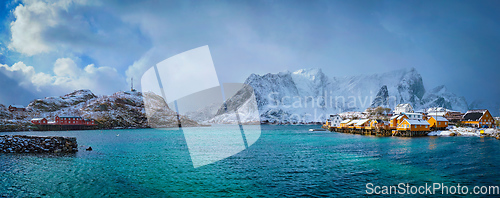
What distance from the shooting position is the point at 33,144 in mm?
31172

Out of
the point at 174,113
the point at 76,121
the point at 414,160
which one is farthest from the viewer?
the point at 174,113

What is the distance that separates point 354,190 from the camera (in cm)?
1644

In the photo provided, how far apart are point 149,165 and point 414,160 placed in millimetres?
29363

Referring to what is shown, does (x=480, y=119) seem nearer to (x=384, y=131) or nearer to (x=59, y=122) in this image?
(x=384, y=131)

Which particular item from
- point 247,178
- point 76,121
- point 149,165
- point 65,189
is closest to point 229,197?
point 247,178

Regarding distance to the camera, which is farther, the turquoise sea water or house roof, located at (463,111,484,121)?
house roof, located at (463,111,484,121)

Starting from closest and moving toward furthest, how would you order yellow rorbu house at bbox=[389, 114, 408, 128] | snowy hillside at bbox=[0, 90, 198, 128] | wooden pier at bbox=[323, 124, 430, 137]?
wooden pier at bbox=[323, 124, 430, 137] → yellow rorbu house at bbox=[389, 114, 408, 128] → snowy hillside at bbox=[0, 90, 198, 128]

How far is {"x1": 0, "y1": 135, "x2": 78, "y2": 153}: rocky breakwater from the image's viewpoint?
30297 mm

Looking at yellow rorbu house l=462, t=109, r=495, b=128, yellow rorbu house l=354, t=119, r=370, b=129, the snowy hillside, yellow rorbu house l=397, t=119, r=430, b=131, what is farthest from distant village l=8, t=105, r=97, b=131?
yellow rorbu house l=462, t=109, r=495, b=128

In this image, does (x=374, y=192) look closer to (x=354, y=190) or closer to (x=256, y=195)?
(x=354, y=190)

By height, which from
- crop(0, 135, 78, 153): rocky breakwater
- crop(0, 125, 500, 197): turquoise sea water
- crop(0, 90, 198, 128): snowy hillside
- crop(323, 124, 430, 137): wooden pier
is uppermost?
crop(0, 90, 198, 128): snowy hillside

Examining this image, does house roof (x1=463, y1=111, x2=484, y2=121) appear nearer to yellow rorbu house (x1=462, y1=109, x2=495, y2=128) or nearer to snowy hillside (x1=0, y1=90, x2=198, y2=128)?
yellow rorbu house (x1=462, y1=109, x2=495, y2=128)

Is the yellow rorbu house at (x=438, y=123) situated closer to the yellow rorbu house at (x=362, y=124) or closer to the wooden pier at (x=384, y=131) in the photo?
the wooden pier at (x=384, y=131)

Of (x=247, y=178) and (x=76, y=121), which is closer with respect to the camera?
(x=247, y=178)
